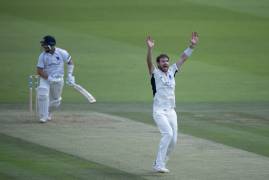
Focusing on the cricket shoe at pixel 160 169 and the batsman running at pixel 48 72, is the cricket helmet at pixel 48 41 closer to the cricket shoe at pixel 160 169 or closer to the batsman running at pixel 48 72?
the batsman running at pixel 48 72

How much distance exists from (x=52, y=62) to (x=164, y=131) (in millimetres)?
6396

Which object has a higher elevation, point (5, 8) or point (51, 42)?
point (5, 8)

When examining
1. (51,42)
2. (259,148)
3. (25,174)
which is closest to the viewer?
(25,174)

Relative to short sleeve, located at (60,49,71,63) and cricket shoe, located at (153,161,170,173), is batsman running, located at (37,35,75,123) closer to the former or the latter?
short sleeve, located at (60,49,71,63)

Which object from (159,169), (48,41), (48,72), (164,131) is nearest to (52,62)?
(48,72)

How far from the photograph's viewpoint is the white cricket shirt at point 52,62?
22.7 m

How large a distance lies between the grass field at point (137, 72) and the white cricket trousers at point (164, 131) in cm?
39

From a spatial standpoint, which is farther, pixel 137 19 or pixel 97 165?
pixel 137 19

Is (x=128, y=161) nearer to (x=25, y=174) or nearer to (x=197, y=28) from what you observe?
(x=25, y=174)

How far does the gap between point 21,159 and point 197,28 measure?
20.1m

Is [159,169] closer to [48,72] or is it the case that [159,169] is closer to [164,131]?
[164,131]

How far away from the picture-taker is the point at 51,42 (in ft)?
73.9

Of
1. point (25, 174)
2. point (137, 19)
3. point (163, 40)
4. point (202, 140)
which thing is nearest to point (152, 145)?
point (202, 140)

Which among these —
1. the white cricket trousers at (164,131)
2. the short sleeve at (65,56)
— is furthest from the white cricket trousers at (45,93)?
the white cricket trousers at (164,131)
